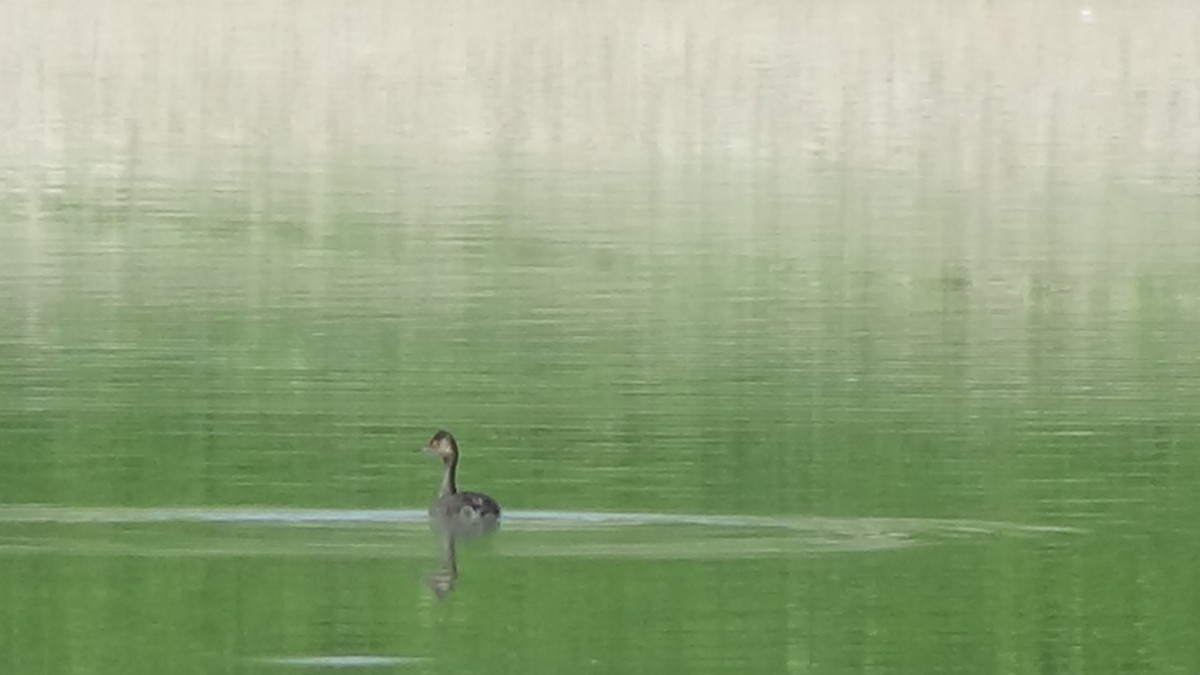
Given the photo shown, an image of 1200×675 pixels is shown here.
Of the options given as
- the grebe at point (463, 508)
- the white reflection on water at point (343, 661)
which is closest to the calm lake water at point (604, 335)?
the white reflection on water at point (343, 661)

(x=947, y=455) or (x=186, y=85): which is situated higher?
(x=186, y=85)

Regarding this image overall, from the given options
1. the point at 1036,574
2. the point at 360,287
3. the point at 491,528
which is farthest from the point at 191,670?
the point at 360,287

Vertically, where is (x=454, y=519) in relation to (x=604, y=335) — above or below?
below

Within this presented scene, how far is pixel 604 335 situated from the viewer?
1820cm

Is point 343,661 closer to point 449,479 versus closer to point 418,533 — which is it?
point 418,533

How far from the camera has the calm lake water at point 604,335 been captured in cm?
1103

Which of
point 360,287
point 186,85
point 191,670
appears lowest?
point 191,670

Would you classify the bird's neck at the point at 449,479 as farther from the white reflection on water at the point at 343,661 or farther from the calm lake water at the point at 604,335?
the white reflection on water at the point at 343,661

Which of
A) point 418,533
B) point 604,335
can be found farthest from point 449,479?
point 604,335

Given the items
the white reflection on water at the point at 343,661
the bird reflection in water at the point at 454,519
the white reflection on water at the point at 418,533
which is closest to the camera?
the white reflection on water at the point at 343,661

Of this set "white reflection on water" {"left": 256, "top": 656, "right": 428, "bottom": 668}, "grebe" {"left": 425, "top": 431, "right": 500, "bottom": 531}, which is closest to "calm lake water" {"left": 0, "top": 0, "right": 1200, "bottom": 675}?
"white reflection on water" {"left": 256, "top": 656, "right": 428, "bottom": 668}

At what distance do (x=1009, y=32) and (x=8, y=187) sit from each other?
11.2 m

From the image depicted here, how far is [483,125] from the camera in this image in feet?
95.6

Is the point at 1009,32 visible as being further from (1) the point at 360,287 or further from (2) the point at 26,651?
(2) the point at 26,651
